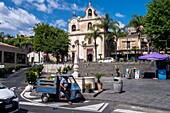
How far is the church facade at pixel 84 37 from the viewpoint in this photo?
51.8 meters

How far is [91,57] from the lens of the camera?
53000mm

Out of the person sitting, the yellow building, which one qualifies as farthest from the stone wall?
the yellow building

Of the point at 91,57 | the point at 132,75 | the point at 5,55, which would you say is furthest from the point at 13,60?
the point at 132,75

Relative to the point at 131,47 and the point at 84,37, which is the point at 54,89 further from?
the point at 131,47

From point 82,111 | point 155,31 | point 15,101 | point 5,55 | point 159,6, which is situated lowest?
point 82,111

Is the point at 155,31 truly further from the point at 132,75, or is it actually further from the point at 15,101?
the point at 15,101

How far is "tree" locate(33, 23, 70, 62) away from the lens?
45.5 m

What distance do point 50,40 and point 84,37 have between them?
10859 mm

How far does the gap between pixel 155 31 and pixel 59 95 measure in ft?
66.0

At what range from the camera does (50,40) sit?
46.2m

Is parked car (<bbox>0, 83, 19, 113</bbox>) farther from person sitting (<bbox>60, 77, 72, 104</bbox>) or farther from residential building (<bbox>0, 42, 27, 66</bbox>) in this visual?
residential building (<bbox>0, 42, 27, 66</bbox>)

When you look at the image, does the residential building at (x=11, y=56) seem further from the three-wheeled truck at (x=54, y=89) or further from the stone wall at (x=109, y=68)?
the three-wheeled truck at (x=54, y=89)

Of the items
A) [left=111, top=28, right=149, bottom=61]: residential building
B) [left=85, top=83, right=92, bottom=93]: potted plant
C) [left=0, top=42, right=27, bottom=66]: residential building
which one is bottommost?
[left=85, top=83, right=92, bottom=93]: potted plant

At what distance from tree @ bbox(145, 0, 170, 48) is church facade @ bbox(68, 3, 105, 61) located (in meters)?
24.3
